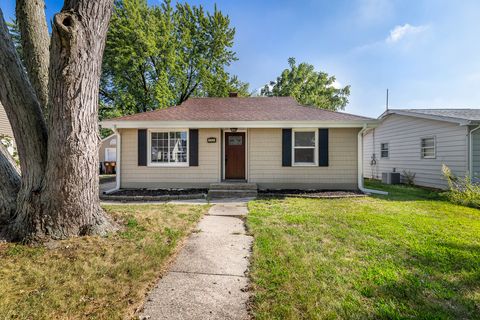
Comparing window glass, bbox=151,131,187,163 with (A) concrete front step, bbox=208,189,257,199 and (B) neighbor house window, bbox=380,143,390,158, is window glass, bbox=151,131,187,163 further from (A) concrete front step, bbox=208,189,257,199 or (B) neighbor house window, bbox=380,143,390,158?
(B) neighbor house window, bbox=380,143,390,158

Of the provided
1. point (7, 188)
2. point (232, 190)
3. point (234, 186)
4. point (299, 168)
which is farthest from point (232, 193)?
point (7, 188)

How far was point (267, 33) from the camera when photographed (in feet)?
38.7

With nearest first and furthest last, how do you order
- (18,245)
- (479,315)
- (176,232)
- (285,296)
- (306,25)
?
(479,315) → (285,296) → (18,245) → (176,232) → (306,25)

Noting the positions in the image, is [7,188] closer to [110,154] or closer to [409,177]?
[409,177]

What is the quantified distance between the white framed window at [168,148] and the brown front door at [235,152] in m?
1.56

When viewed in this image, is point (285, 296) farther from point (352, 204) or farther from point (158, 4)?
point (158, 4)

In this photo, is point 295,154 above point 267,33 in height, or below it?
below

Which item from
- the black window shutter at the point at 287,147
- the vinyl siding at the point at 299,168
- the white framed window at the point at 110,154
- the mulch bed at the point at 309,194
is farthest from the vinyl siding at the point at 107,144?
the black window shutter at the point at 287,147

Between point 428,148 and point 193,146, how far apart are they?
1018 cm

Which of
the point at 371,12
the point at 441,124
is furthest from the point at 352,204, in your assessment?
the point at 371,12

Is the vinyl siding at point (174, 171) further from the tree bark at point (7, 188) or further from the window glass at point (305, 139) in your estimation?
the tree bark at point (7, 188)

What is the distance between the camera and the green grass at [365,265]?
1.94 meters

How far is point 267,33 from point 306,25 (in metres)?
2.16

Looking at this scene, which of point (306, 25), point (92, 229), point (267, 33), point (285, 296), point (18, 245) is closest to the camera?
point (285, 296)
